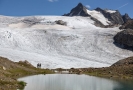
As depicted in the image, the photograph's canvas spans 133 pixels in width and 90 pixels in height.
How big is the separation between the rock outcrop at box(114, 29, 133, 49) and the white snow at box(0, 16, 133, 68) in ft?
8.14

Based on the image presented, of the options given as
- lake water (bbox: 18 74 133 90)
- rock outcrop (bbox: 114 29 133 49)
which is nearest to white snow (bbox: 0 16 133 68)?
rock outcrop (bbox: 114 29 133 49)

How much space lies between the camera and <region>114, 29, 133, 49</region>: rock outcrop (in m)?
96.6

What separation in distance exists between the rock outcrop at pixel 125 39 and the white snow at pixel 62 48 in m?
2.48

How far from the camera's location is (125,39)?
3907 inches

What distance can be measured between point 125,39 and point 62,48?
949 inches

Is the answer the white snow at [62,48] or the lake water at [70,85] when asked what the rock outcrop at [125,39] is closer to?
the white snow at [62,48]

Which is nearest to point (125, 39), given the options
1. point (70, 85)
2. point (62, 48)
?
point (62, 48)

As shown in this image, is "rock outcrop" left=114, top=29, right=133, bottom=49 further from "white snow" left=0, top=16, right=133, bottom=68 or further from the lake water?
the lake water

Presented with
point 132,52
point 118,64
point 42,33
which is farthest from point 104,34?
point 118,64

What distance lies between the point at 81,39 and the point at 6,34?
2614cm

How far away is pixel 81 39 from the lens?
99375mm

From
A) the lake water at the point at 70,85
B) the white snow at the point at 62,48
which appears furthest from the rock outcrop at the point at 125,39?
the lake water at the point at 70,85

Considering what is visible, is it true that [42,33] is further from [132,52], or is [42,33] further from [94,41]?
[132,52]

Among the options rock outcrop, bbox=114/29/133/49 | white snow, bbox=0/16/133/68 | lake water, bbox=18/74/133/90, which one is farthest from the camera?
rock outcrop, bbox=114/29/133/49
